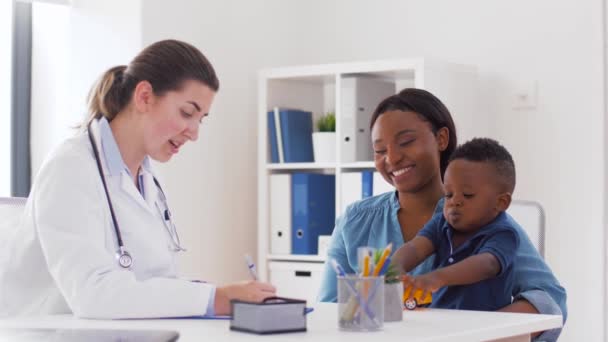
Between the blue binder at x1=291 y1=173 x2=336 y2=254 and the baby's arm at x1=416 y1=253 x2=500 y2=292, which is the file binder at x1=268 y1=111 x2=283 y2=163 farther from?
the baby's arm at x1=416 y1=253 x2=500 y2=292

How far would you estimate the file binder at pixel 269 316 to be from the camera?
139 centimetres

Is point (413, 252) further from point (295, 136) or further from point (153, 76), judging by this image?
point (295, 136)

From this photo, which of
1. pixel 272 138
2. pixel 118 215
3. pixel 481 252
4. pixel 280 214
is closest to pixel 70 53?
pixel 272 138

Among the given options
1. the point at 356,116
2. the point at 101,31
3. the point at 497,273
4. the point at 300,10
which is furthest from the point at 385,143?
the point at 300,10

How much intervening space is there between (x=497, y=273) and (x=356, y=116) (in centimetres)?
208

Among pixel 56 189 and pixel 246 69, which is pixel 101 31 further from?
pixel 56 189

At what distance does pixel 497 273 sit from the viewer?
1.84 metres

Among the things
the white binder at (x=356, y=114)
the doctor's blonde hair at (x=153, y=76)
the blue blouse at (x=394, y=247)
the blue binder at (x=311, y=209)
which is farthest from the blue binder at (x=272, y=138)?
the doctor's blonde hair at (x=153, y=76)

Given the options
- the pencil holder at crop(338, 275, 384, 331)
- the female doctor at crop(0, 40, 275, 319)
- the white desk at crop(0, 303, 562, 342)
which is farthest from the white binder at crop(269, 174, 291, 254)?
the pencil holder at crop(338, 275, 384, 331)

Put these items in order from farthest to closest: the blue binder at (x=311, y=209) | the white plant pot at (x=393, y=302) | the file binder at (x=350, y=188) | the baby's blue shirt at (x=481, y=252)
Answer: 1. the blue binder at (x=311, y=209)
2. the file binder at (x=350, y=188)
3. the baby's blue shirt at (x=481, y=252)
4. the white plant pot at (x=393, y=302)

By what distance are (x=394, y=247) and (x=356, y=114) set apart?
1.83 meters

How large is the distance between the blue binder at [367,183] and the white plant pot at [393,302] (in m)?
2.17

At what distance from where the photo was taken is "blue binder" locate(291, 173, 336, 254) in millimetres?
3945

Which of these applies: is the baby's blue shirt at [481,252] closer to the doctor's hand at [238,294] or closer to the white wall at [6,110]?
the doctor's hand at [238,294]
